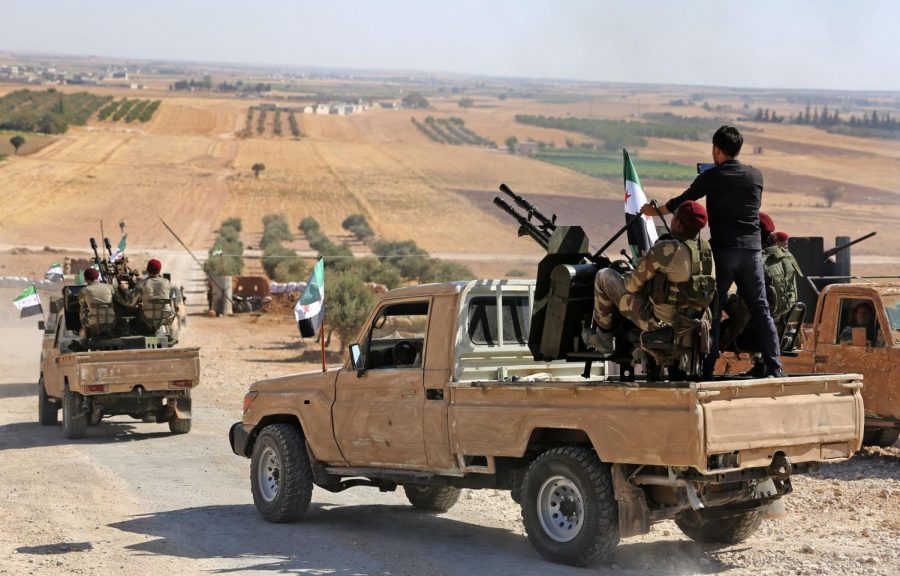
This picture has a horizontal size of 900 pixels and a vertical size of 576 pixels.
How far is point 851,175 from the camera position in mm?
115625

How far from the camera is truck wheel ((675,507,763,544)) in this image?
31.2ft

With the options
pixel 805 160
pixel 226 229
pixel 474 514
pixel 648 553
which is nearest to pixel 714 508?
pixel 648 553

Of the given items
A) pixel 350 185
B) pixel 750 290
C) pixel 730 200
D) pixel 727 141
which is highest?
pixel 350 185

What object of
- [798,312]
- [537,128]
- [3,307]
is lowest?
[3,307]

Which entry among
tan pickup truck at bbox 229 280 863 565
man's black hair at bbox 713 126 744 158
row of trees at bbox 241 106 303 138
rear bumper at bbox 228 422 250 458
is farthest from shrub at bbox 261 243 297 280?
row of trees at bbox 241 106 303 138

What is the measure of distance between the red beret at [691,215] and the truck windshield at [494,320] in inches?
74.6

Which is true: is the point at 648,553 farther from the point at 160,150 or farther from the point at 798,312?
the point at 160,150

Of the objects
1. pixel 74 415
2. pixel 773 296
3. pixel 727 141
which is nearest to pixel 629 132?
pixel 74 415

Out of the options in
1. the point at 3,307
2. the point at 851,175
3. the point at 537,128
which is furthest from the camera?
the point at 537,128

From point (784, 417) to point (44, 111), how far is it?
500ft

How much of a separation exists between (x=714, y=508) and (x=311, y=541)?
3074mm

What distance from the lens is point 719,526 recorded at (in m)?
9.77

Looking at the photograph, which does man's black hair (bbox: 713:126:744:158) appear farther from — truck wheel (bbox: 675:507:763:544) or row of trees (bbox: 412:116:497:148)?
row of trees (bbox: 412:116:497:148)

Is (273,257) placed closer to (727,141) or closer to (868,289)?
(868,289)
